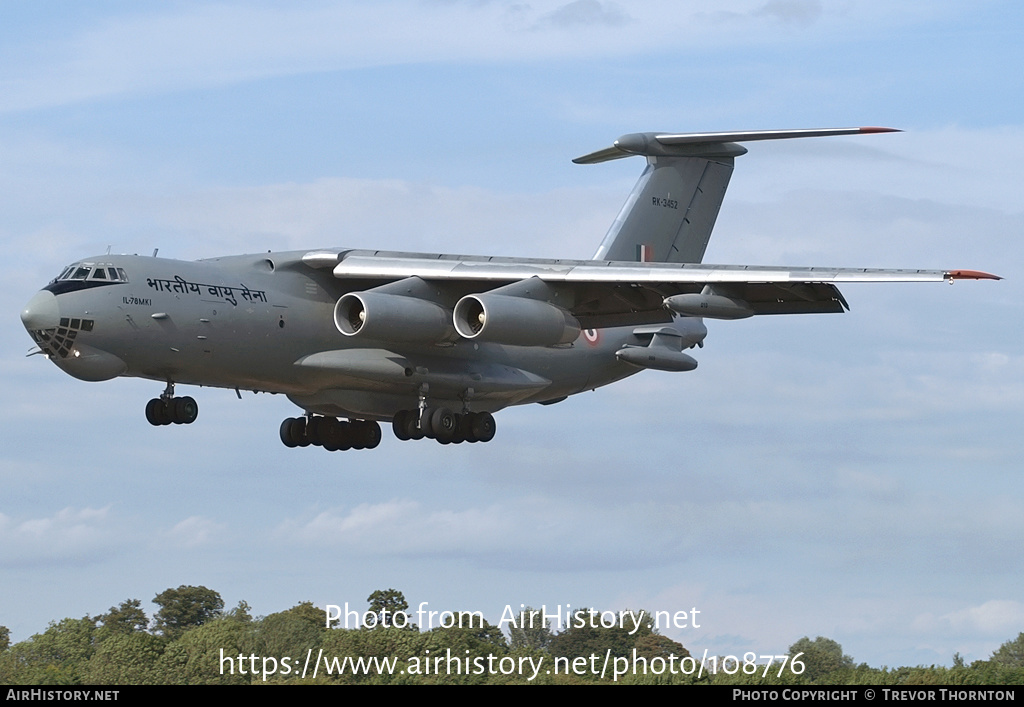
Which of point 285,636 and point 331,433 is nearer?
point 331,433

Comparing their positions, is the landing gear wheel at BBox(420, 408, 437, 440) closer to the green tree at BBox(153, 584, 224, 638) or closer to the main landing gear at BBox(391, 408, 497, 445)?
the main landing gear at BBox(391, 408, 497, 445)

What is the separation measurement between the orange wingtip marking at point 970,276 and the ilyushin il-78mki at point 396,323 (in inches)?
1.5

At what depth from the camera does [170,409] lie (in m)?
17.9

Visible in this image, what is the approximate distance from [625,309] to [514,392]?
167 centimetres

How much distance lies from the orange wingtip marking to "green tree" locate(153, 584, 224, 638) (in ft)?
51.3

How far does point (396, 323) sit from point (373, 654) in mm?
5883

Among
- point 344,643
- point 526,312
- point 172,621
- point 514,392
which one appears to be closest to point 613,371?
point 514,392

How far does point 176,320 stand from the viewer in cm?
1727

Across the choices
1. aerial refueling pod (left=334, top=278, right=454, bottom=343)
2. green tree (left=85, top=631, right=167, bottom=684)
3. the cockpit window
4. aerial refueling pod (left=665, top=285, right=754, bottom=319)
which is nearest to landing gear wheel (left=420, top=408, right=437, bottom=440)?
aerial refueling pod (left=334, top=278, right=454, bottom=343)

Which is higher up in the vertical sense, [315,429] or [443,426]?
[315,429]

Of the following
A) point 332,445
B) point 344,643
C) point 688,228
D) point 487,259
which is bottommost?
point 344,643

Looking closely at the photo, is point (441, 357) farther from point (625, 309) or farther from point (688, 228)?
point (688, 228)

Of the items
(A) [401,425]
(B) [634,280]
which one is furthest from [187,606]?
(B) [634,280]

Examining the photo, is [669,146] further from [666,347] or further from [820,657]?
[820,657]
